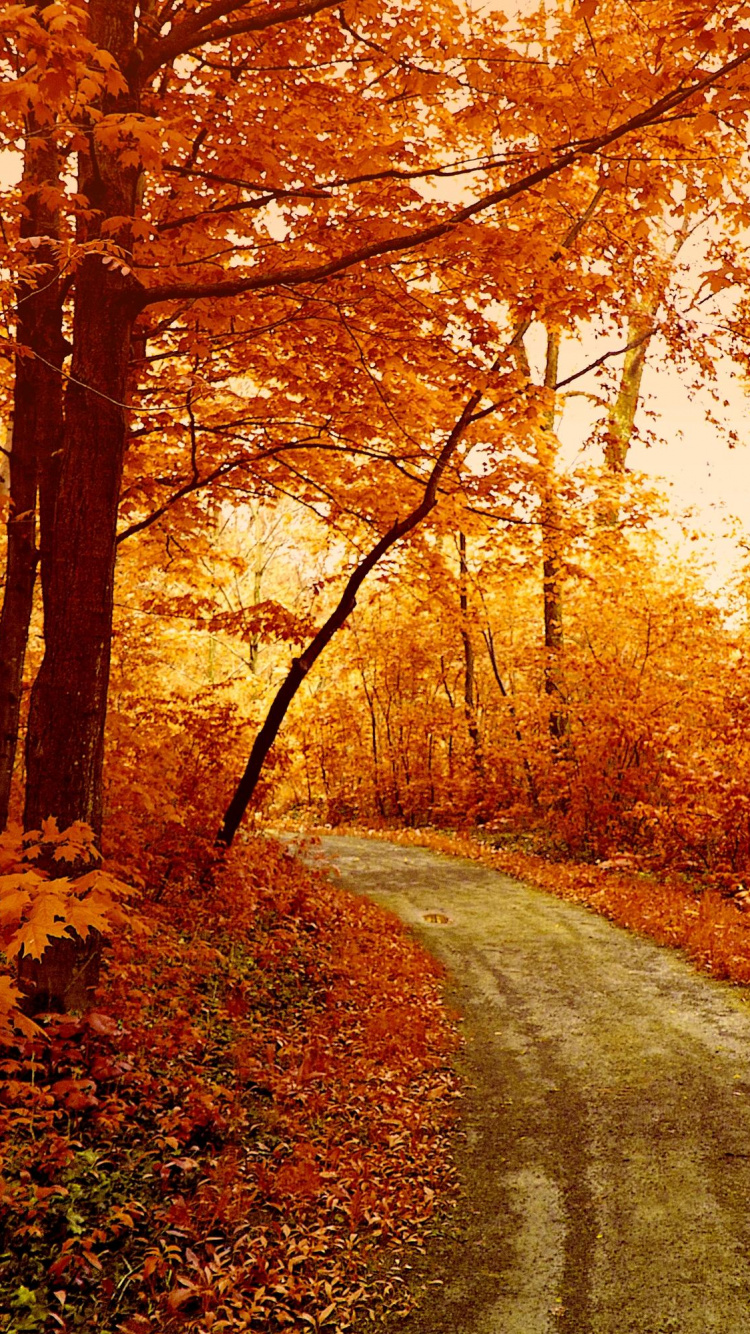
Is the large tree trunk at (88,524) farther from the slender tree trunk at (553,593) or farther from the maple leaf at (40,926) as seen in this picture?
the slender tree trunk at (553,593)

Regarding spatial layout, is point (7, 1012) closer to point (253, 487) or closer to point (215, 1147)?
point (215, 1147)

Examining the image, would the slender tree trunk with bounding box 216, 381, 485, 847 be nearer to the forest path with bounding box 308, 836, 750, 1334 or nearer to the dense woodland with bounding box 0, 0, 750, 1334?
the dense woodland with bounding box 0, 0, 750, 1334

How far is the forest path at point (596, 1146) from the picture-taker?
4.71 m

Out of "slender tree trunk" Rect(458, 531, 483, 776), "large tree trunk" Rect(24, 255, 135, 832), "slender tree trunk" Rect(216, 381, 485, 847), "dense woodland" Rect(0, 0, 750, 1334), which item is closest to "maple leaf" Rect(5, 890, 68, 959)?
"dense woodland" Rect(0, 0, 750, 1334)

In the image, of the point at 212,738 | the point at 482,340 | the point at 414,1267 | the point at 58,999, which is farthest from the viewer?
the point at 212,738

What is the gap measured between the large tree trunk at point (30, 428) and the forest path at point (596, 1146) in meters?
5.04

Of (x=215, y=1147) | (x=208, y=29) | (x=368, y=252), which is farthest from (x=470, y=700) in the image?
(x=208, y=29)

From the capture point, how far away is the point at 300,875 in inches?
509

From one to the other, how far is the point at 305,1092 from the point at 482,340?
6832 mm

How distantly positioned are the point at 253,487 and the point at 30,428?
136 inches

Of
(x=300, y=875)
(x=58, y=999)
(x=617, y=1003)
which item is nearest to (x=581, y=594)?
(x=300, y=875)

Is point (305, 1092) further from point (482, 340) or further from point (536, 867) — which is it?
point (536, 867)

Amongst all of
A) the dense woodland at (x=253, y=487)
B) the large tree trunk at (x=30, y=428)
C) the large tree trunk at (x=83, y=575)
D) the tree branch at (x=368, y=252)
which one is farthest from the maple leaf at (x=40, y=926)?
the large tree trunk at (x=30, y=428)

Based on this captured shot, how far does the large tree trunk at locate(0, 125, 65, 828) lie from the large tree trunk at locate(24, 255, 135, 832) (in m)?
1.38
